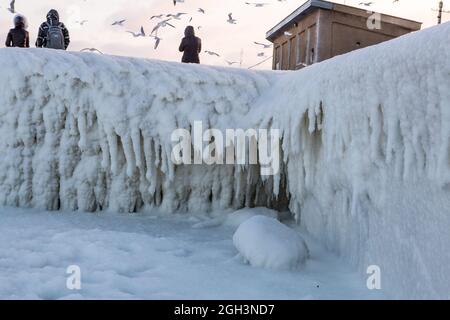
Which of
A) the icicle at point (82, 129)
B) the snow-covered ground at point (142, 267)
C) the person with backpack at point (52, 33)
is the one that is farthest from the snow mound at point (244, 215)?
the person with backpack at point (52, 33)

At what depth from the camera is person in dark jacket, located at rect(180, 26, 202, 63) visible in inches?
295

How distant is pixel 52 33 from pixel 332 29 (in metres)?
5.77

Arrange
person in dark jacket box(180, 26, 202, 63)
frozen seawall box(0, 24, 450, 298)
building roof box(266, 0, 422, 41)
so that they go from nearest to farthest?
1. frozen seawall box(0, 24, 450, 298)
2. person in dark jacket box(180, 26, 202, 63)
3. building roof box(266, 0, 422, 41)

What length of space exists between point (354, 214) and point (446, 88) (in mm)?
1303

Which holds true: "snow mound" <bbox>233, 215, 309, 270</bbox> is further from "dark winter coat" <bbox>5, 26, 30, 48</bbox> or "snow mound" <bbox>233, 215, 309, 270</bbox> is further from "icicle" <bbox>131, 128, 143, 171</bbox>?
"dark winter coat" <bbox>5, 26, 30, 48</bbox>

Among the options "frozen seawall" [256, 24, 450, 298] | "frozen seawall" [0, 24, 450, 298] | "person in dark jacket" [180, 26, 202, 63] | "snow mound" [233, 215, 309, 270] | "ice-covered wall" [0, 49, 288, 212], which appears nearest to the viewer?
"frozen seawall" [256, 24, 450, 298]

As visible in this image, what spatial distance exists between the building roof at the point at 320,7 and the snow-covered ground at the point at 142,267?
22.2ft

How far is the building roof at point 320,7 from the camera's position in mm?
9602

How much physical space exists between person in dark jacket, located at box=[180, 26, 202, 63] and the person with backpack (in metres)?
1.85

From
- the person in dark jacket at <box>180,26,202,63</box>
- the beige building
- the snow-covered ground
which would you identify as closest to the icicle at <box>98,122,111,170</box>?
the snow-covered ground

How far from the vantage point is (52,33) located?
6453 millimetres

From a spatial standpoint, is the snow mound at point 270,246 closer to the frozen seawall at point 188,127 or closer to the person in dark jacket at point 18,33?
the frozen seawall at point 188,127
